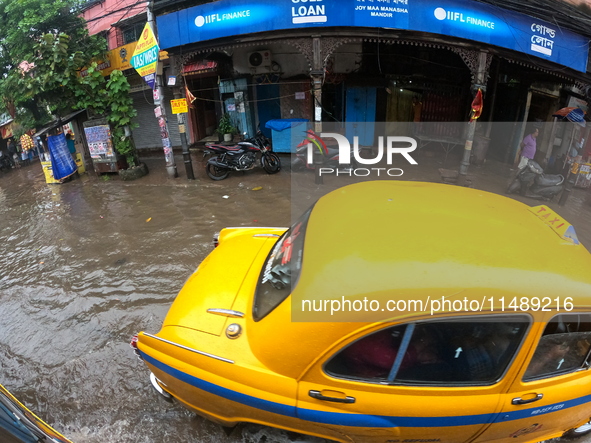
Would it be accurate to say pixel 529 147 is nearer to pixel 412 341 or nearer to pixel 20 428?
pixel 412 341

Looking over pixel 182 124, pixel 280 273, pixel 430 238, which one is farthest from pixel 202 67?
pixel 430 238

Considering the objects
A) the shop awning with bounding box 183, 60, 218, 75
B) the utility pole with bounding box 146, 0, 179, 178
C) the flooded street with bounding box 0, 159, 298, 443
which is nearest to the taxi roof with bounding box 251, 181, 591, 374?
the flooded street with bounding box 0, 159, 298, 443

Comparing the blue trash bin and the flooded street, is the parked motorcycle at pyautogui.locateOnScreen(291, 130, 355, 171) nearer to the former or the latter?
the blue trash bin

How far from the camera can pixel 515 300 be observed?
6.10 feet

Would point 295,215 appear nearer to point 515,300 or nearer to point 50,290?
point 50,290

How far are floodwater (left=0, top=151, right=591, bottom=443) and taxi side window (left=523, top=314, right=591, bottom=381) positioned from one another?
165 cm

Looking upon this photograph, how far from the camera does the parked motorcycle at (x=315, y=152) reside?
892 centimetres

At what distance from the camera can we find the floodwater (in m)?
3.14

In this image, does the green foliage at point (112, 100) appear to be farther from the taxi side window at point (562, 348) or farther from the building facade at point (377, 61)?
the taxi side window at point (562, 348)

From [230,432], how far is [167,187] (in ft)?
26.0

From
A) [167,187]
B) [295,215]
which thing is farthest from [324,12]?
[167,187]

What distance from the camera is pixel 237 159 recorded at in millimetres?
9555

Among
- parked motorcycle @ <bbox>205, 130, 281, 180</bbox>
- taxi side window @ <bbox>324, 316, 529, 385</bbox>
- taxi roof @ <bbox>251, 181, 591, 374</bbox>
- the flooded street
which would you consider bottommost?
the flooded street

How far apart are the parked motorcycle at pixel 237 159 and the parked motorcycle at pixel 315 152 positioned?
593 mm
